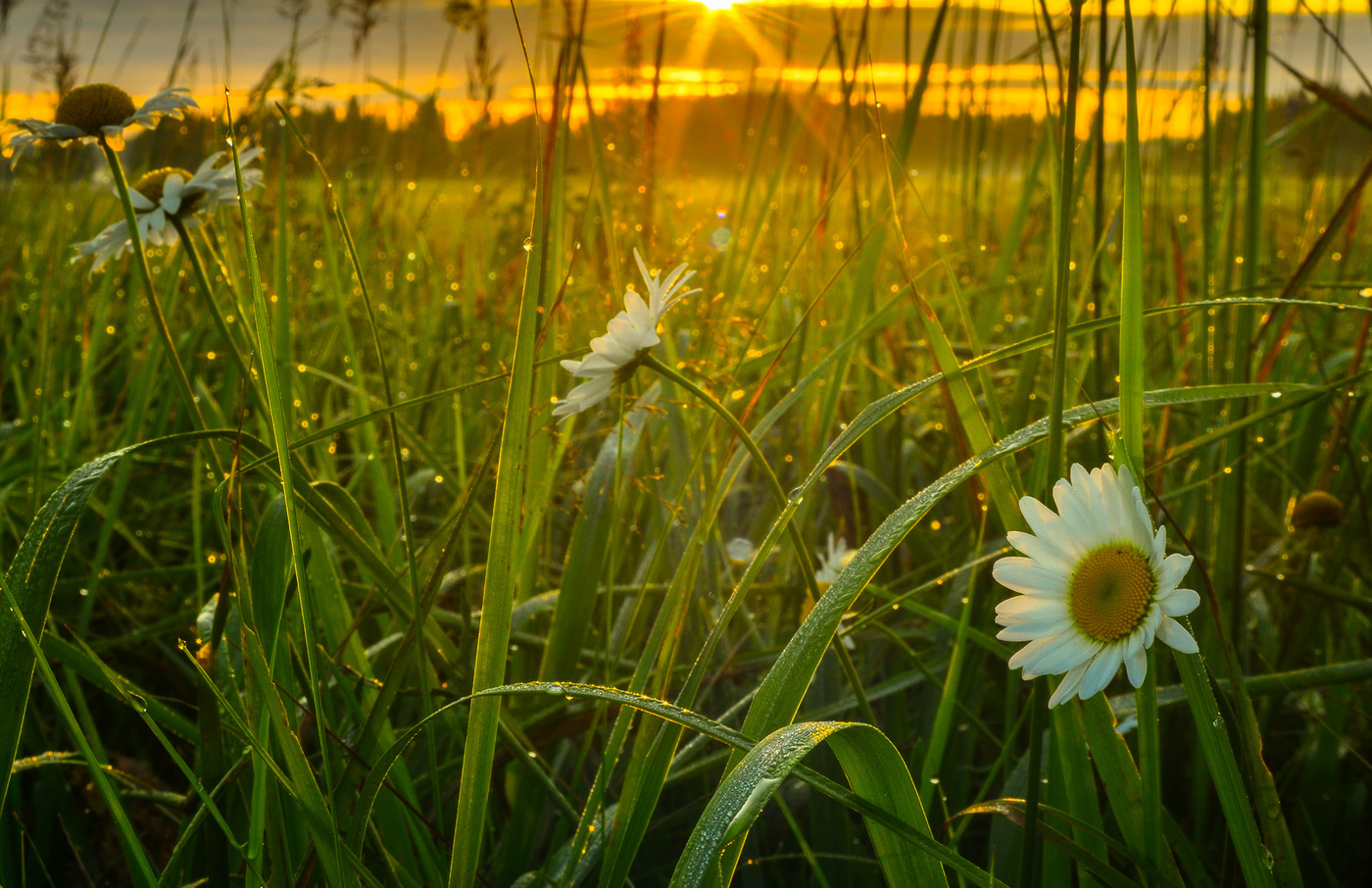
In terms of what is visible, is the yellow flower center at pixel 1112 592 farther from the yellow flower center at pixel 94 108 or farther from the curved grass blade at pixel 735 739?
the yellow flower center at pixel 94 108

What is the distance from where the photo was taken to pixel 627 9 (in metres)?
1.28

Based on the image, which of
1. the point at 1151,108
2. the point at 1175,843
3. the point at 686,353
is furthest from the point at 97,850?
the point at 1151,108

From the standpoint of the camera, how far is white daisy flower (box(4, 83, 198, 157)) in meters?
0.90

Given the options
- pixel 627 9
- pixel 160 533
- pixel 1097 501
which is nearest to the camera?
pixel 1097 501

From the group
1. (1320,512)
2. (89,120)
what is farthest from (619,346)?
(1320,512)

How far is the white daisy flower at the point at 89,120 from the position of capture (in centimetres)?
90

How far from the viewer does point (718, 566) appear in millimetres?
1123

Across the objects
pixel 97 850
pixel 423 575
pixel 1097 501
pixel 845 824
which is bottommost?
pixel 97 850

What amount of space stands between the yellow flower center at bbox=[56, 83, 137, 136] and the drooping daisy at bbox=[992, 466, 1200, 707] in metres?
0.89

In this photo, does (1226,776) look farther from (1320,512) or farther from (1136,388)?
(1320,512)

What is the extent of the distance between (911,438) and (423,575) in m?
0.84

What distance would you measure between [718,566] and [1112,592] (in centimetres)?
63

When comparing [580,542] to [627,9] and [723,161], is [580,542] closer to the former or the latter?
[627,9]

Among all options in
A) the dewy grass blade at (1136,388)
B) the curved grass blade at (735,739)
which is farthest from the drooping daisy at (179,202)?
the dewy grass blade at (1136,388)
